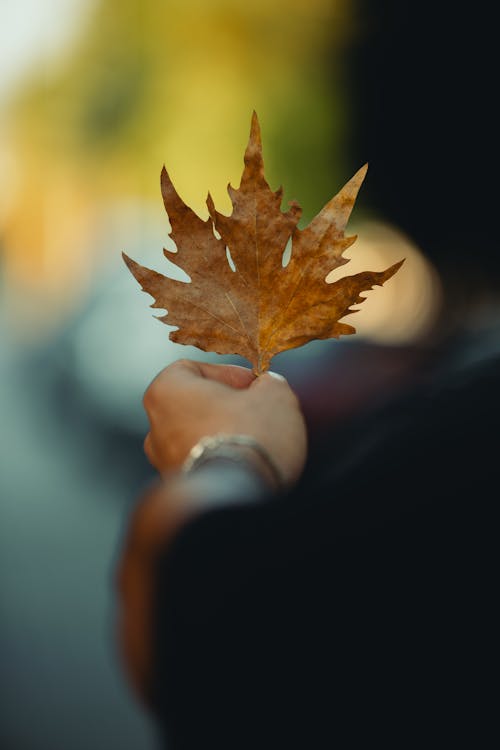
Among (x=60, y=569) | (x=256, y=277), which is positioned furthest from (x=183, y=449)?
(x=60, y=569)

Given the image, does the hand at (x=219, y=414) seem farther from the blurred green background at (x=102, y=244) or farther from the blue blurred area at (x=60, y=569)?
the blurred green background at (x=102, y=244)

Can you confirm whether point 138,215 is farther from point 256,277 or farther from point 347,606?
point 347,606

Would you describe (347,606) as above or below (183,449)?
below

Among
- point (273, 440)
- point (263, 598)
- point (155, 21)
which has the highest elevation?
point (155, 21)

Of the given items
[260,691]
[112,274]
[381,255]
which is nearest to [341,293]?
[260,691]

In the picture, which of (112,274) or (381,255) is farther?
(381,255)

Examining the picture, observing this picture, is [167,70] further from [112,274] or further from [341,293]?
[341,293]

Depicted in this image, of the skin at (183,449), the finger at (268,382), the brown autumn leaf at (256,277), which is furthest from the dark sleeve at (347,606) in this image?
the brown autumn leaf at (256,277)
